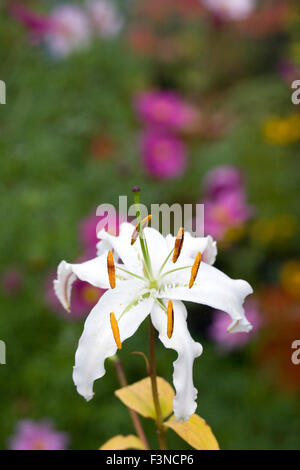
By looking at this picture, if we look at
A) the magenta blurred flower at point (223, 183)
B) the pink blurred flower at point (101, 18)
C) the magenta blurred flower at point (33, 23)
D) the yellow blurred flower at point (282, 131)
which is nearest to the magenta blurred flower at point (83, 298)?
the magenta blurred flower at point (223, 183)

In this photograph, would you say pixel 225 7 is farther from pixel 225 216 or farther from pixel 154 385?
pixel 154 385

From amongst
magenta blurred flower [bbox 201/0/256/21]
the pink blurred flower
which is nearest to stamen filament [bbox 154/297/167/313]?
A: the pink blurred flower

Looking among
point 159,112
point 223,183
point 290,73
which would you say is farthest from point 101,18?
point 223,183

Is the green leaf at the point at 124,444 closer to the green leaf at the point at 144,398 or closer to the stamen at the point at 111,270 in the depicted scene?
the green leaf at the point at 144,398

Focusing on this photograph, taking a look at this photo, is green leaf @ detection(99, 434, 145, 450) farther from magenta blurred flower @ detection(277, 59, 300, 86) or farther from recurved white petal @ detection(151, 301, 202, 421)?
magenta blurred flower @ detection(277, 59, 300, 86)

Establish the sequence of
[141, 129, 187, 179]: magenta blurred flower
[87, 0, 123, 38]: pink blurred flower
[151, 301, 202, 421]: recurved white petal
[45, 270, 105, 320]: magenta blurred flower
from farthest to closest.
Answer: [87, 0, 123, 38]: pink blurred flower, [141, 129, 187, 179]: magenta blurred flower, [45, 270, 105, 320]: magenta blurred flower, [151, 301, 202, 421]: recurved white petal

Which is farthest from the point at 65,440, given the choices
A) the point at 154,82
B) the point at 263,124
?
the point at 154,82
